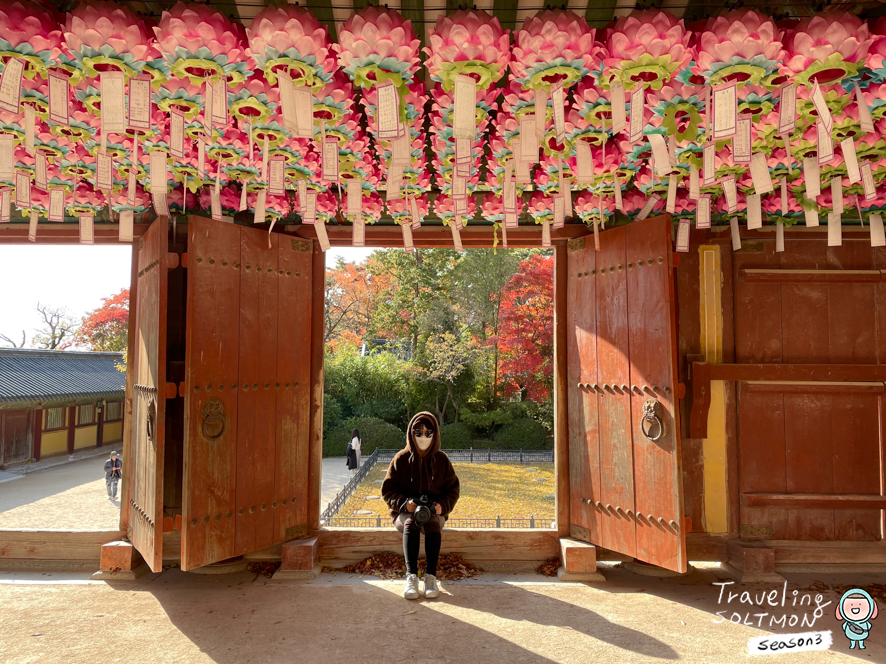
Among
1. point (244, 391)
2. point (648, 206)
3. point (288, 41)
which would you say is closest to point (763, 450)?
point (648, 206)

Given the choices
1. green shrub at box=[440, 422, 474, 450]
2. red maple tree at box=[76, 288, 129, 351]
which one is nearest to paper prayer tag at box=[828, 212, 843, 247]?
green shrub at box=[440, 422, 474, 450]

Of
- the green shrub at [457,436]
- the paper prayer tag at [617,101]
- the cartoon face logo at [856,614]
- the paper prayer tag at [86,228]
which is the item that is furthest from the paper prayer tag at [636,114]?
the green shrub at [457,436]

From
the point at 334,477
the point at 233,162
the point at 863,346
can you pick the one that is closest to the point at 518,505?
the point at 334,477

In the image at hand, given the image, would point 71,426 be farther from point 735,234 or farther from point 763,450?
point 735,234

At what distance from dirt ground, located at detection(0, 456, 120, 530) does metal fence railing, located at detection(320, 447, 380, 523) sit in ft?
8.21

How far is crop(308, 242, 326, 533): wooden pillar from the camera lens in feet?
12.5

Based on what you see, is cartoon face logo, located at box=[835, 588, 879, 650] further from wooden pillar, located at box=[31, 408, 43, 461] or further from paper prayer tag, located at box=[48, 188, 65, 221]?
wooden pillar, located at box=[31, 408, 43, 461]

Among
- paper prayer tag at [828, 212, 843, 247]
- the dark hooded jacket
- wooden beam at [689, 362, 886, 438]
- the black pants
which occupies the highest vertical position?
paper prayer tag at [828, 212, 843, 247]

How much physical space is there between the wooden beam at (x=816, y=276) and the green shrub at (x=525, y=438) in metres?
10.6

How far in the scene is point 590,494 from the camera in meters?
3.61

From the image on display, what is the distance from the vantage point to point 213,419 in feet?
10.6

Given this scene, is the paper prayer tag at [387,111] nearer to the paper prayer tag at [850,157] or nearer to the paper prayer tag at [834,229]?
the paper prayer tag at [850,157]

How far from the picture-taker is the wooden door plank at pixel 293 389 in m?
3.62

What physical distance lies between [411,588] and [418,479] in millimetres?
655
